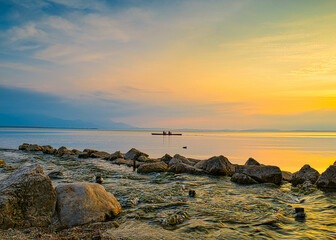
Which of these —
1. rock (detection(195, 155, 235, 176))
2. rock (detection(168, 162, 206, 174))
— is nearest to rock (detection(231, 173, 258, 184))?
rock (detection(195, 155, 235, 176))

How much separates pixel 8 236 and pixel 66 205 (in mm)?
1730

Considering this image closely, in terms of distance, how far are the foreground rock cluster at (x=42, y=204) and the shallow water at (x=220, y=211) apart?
3.59 feet

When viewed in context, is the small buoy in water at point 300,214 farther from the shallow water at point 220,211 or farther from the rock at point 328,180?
the rock at point 328,180

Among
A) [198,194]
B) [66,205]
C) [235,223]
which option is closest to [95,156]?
[198,194]

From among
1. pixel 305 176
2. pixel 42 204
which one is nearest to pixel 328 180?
pixel 305 176

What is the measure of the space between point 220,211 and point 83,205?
5062mm

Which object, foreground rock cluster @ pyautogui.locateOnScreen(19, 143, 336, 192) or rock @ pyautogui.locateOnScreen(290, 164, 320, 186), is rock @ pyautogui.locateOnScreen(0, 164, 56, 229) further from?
rock @ pyautogui.locateOnScreen(290, 164, 320, 186)

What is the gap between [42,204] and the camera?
292 inches

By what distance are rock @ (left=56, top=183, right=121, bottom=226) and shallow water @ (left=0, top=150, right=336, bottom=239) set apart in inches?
22.9

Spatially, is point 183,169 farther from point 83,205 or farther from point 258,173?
→ point 83,205

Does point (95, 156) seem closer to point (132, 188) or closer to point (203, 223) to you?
point (132, 188)

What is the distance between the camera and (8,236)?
632 centimetres

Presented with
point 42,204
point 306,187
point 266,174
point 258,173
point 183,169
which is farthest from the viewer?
point 183,169

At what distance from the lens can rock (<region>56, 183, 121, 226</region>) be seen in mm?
7478
